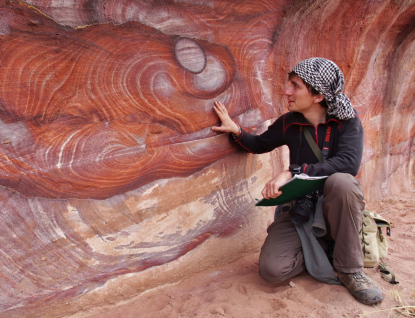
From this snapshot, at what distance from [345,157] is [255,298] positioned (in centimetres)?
99

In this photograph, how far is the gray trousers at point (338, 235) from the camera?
2.10 metres

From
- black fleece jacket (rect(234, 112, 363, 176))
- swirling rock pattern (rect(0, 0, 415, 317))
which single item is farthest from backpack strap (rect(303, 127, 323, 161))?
swirling rock pattern (rect(0, 0, 415, 317))

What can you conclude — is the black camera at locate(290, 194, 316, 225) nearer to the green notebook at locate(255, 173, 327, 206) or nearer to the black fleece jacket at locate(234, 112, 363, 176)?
the green notebook at locate(255, 173, 327, 206)

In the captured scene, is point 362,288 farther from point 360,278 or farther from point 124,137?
point 124,137

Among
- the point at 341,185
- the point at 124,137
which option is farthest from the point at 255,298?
the point at 124,137

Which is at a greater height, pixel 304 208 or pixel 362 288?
pixel 304 208

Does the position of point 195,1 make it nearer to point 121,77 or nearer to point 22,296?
point 121,77

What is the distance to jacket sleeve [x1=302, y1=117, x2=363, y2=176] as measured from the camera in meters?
2.19

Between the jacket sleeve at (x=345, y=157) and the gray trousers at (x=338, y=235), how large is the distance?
63 mm

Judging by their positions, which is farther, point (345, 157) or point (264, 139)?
point (264, 139)

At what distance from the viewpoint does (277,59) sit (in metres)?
3.01

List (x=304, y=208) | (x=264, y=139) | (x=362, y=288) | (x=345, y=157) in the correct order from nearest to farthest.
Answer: (x=362, y=288) < (x=345, y=157) < (x=304, y=208) < (x=264, y=139)

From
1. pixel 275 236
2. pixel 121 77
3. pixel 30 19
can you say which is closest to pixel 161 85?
pixel 121 77

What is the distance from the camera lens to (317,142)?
2359mm
